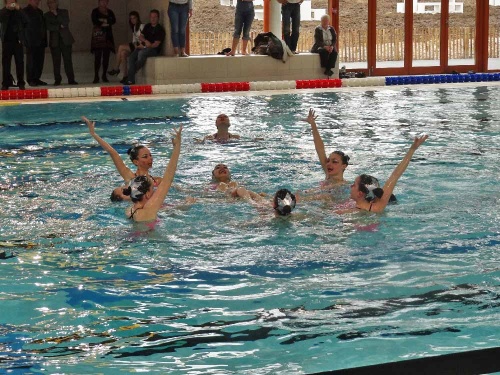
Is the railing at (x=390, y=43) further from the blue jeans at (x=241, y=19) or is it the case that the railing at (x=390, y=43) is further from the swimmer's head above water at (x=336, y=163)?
the swimmer's head above water at (x=336, y=163)

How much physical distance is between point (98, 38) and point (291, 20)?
3.89 metres

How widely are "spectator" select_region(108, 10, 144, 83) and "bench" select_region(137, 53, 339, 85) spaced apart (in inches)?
17.5

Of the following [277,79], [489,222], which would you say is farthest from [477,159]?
[277,79]

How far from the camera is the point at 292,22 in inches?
698

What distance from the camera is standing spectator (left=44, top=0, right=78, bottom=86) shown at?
1645 cm

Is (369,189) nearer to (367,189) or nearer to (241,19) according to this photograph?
(367,189)

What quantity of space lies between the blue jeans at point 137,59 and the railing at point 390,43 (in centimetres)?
189

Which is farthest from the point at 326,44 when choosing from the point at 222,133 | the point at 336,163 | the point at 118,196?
the point at 118,196

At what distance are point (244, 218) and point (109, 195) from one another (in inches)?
66.5

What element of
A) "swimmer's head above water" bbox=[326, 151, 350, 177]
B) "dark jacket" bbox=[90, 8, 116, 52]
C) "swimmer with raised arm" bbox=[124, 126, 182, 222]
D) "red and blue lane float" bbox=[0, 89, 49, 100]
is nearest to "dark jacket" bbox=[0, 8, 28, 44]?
"red and blue lane float" bbox=[0, 89, 49, 100]

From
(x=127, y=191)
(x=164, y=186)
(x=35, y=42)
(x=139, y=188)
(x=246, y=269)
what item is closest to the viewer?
(x=246, y=269)

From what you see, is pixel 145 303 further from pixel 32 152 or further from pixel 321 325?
pixel 32 152

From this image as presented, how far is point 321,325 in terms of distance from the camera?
4691 mm

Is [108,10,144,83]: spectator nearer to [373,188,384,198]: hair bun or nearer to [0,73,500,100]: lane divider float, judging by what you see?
[0,73,500,100]: lane divider float
